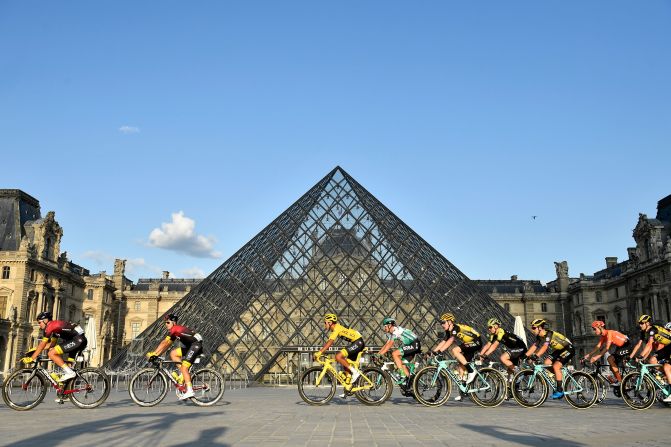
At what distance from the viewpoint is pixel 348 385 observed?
10086 mm

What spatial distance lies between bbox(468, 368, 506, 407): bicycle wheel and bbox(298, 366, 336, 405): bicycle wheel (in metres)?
2.49

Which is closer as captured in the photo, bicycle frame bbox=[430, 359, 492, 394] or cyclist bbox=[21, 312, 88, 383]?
cyclist bbox=[21, 312, 88, 383]

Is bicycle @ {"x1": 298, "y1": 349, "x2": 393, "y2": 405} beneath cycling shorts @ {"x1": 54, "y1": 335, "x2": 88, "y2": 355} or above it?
beneath

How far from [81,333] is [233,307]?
14622mm

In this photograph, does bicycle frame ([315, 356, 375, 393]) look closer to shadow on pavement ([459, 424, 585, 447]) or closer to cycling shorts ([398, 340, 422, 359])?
cycling shorts ([398, 340, 422, 359])

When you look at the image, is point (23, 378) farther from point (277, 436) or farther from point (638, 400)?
point (638, 400)

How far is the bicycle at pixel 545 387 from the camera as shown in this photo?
9.93 meters

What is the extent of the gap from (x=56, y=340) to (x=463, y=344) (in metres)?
7.20

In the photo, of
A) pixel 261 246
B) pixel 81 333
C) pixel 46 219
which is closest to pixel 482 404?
pixel 81 333

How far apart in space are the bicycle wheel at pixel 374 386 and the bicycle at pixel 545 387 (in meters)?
2.25

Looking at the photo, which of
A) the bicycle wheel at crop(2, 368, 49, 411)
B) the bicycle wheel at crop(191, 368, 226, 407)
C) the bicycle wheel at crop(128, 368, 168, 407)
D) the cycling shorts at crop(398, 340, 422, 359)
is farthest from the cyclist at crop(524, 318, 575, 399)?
the bicycle wheel at crop(2, 368, 49, 411)

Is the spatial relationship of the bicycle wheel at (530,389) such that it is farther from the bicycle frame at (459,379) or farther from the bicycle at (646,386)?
the bicycle at (646,386)

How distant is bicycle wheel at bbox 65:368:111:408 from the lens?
9656 mm

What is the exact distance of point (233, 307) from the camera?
24453 millimetres
